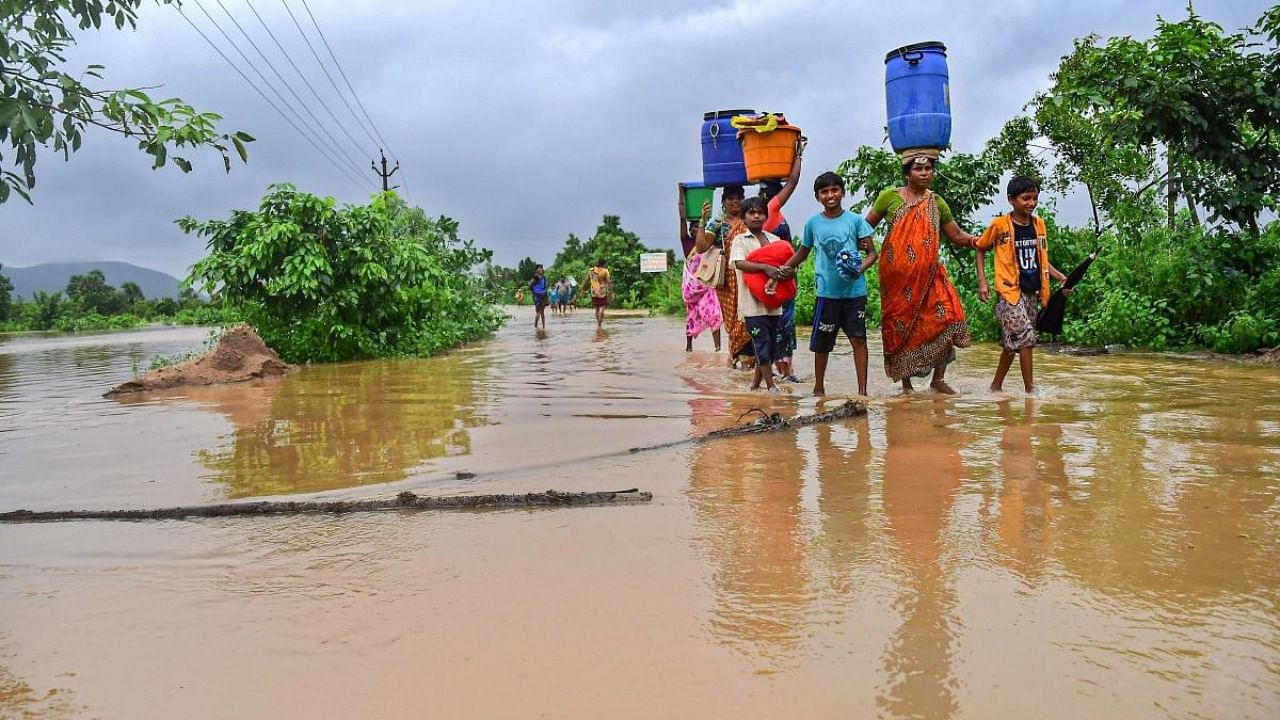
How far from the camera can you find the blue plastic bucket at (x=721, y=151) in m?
8.56

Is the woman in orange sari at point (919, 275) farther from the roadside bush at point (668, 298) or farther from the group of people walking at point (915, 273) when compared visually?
the roadside bush at point (668, 298)

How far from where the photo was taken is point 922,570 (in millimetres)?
2686

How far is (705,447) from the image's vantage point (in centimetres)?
471

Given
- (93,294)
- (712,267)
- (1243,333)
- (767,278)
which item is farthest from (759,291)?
(93,294)

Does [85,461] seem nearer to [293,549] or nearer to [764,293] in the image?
[293,549]

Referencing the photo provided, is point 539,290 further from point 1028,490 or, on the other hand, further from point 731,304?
point 1028,490

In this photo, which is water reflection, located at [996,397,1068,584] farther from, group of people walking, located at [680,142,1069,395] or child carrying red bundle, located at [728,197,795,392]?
child carrying red bundle, located at [728,197,795,392]

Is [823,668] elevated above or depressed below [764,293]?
below

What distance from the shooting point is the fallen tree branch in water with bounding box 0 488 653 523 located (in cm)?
356

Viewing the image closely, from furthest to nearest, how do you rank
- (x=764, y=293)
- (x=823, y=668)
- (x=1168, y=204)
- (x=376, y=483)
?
(x=1168, y=204), (x=764, y=293), (x=376, y=483), (x=823, y=668)

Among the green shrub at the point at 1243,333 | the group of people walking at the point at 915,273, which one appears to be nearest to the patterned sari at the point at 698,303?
the group of people walking at the point at 915,273

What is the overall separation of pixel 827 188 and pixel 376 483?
13.2 ft

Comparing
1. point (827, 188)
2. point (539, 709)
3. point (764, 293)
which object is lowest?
point (539, 709)

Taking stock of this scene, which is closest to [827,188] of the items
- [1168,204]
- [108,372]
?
[1168,204]
